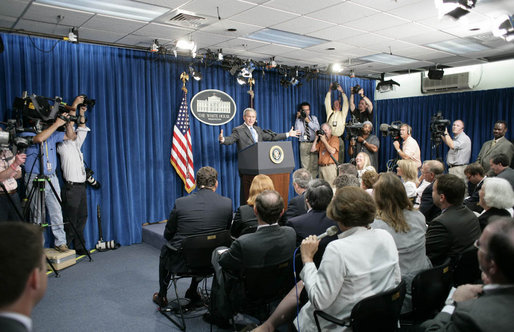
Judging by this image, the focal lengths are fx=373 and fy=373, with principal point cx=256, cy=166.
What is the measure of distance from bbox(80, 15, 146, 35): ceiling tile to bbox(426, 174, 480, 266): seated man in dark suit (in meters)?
4.03

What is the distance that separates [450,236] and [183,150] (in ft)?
15.3

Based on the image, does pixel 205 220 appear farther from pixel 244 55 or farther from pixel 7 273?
pixel 244 55

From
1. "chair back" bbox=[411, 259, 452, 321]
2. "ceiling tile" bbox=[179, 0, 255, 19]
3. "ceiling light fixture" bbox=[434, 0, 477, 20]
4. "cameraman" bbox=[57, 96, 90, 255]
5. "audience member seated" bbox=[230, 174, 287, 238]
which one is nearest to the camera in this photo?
"chair back" bbox=[411, 259, 452, 321]

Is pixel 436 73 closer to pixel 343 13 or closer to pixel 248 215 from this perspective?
pixel 343 13

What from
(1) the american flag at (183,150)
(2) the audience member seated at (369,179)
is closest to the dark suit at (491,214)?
(2) the audience member seated at (369,179)

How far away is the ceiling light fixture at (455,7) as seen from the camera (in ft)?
11.0

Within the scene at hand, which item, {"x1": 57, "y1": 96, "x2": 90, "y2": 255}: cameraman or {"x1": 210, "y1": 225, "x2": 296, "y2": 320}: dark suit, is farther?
{"x1": 57, "y1": 96, "x2": 90, "y2": 255}: cameraman

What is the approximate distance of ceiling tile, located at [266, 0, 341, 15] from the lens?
4.06m

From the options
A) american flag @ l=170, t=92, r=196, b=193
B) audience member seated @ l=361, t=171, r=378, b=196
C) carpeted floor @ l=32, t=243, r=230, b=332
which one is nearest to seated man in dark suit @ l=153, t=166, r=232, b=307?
carpeted floor @ l=32, t=243, r=230, b=332

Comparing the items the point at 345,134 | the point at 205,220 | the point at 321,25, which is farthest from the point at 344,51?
the point at 205,220

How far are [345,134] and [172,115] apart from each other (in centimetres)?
441

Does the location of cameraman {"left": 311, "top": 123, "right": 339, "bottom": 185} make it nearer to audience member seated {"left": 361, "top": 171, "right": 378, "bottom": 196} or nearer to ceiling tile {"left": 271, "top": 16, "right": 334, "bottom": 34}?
ceiling tile {"left": 271, "top": 16, "right": 334, "bottom": 34}

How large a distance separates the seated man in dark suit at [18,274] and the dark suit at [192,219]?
214 cm

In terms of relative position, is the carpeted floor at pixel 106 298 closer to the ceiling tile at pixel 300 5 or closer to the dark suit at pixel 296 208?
the dark suit at pixel 296 208
